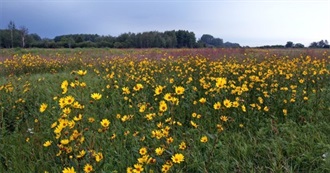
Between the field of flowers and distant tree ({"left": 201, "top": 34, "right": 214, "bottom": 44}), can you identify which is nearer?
the field of flowers

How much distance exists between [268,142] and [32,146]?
2273 mm

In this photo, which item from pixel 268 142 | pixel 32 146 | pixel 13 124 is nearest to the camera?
pixel 268 142

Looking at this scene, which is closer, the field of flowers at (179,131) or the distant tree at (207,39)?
the field of flowers at (179,131)

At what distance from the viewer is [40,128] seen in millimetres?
3582

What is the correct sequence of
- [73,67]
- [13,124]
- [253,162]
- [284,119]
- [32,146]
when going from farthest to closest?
[73,67], [13,124], [284,119], [32,146], [253,162]

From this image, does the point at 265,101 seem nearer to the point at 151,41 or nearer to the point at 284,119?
the point at 284,119

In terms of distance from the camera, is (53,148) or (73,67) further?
(73,67)

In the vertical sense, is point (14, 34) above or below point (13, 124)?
above

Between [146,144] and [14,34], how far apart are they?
193 feet

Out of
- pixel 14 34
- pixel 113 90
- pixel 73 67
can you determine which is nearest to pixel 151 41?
pixel 14 34

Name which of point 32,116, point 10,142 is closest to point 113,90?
point 32,116

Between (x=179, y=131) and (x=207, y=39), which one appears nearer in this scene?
(x=179, y=131)

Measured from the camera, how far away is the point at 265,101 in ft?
11.8

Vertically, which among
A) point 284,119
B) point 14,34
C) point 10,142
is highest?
point 14,34
